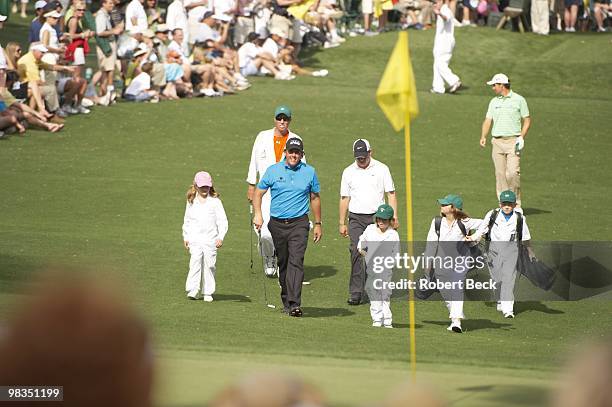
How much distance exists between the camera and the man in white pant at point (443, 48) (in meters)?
28.7

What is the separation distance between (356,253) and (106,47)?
1149 cm

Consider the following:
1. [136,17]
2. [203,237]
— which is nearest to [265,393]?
[203,237]

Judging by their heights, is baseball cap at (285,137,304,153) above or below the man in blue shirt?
above

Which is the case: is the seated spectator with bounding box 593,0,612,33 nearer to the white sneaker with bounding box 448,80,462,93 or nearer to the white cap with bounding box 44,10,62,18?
the white sneaker with bounding box 448,80,462,93

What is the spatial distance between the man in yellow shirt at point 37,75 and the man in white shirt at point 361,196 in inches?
360

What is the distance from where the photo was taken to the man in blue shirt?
46.4 feet

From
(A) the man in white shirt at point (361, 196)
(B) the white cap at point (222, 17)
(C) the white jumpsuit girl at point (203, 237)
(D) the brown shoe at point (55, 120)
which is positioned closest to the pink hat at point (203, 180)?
(C) the white jumpsuit girl at point (203, 237)

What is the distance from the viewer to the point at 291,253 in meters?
14.2

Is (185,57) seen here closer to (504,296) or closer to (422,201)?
(422,201)

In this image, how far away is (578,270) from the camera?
1562 cm

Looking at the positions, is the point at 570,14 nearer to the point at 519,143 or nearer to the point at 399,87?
the point at 519,143

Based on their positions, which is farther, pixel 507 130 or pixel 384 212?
pixel 507 130

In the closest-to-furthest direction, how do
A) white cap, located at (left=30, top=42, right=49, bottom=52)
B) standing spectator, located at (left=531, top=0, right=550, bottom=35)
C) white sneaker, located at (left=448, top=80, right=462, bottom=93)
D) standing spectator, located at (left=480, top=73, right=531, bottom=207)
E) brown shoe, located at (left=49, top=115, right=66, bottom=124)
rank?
standing spectator, located at (left=480, top=73, right=531, bottom=207) → white cap, located at (left=30, top=42, right=49, bottom=52) → brown shoe, located at (left=49, top=115, right=66, bottom=124) → white sneaker, located at (left=448, top=80, right=462, bottom=93) → standing spectator, located at (left=531, top=0, right=550, bottom=35)

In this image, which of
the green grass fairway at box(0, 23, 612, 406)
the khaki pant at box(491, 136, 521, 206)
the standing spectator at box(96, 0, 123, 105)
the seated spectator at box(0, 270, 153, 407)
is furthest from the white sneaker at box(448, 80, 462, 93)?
the seated spectator at box(0, 270, 153, 407)
